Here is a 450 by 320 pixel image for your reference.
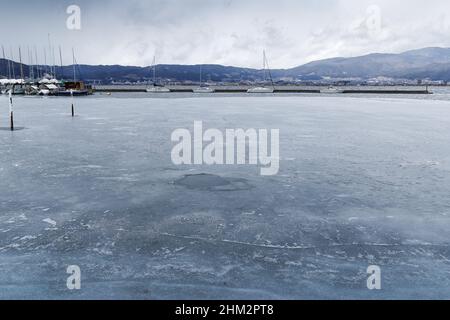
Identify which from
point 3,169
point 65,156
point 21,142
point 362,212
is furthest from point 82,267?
point 21,142

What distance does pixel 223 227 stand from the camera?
31.8 ft

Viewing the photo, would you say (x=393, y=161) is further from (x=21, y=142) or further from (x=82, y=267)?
(x=21, y=142)

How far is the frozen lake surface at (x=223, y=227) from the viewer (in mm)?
6934

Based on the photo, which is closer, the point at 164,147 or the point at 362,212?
the point at 362,212

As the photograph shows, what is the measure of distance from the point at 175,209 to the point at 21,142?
52.1ft

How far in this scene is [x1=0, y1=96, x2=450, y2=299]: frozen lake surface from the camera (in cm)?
693

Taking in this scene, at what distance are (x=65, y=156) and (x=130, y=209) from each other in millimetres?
9324

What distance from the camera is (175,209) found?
11039 mm

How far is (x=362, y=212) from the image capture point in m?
10.8

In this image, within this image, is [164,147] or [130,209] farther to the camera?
[164,147]
